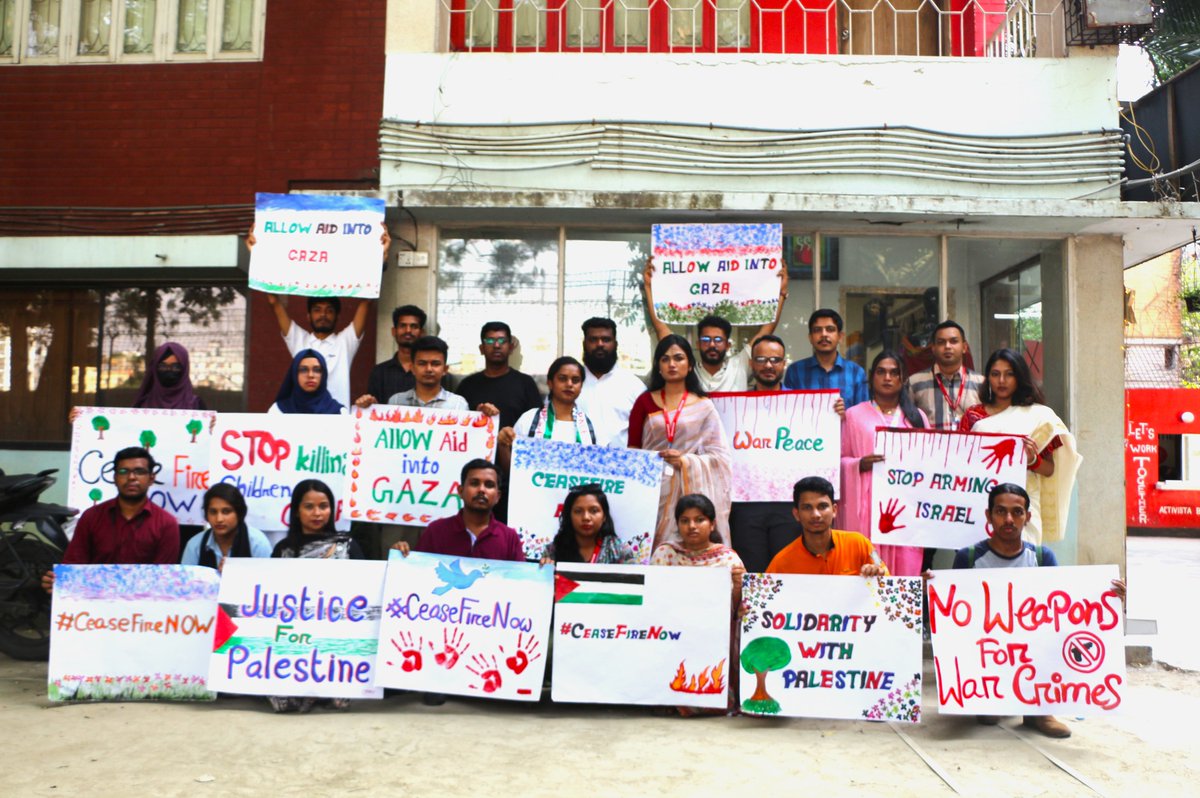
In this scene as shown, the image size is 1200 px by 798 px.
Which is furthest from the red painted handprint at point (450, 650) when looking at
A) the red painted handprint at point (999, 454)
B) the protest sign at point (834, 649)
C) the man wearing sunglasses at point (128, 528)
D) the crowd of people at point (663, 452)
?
the red painted handprint at point (999, 454)

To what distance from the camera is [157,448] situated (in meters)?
6.39

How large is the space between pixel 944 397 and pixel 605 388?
2.11m

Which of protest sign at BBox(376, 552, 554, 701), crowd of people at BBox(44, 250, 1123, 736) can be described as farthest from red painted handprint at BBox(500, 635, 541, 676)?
crowd of people at BBox(44, 250, 1123, 736)

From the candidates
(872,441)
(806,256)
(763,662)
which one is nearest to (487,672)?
(763,662)

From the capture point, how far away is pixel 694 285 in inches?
286

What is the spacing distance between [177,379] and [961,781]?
16.8ft

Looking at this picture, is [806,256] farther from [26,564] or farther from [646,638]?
[26,564]

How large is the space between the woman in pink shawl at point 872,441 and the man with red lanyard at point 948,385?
26cm

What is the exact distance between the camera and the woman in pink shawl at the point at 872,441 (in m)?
6.03

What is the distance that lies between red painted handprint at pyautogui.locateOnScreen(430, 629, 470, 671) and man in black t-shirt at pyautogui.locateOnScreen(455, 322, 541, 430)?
1.78m

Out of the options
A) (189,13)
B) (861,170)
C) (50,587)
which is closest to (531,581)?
(50,587)

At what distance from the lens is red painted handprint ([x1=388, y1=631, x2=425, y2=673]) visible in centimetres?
521

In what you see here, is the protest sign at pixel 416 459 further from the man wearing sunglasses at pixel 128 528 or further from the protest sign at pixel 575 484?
the man wearing sunglasses at pixel 128 528

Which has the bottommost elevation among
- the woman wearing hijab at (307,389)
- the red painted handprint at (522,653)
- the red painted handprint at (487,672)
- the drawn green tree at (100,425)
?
the red painted handprint at (487,672)
